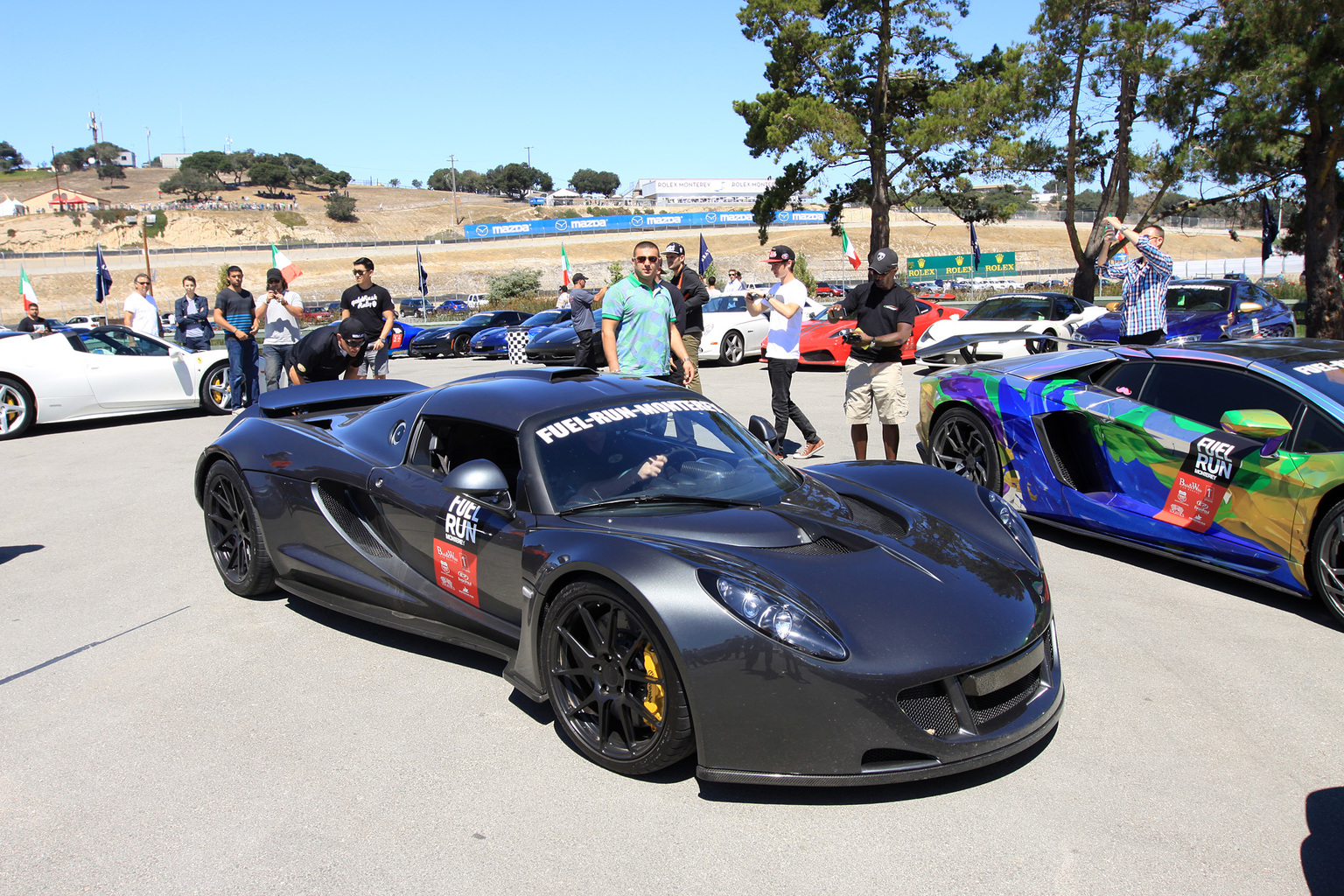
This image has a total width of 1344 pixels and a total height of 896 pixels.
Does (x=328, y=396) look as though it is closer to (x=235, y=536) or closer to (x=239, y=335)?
(x=235, y=536)

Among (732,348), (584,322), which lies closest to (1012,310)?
(732,348)

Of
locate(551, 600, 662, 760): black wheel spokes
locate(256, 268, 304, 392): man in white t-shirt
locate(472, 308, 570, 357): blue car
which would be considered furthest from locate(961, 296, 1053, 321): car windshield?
locate(551, 600, 662, 760): black wheel spokes

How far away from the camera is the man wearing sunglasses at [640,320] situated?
22.1ft

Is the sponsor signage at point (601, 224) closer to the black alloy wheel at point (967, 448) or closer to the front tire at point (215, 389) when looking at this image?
the front tire at point (215, 389)

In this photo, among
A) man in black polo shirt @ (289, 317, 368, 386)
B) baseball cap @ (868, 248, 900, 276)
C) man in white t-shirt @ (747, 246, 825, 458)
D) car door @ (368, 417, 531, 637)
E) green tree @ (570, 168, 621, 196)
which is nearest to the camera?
car door @ (368, 417, 531, 637)

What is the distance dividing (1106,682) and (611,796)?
80.4 inches

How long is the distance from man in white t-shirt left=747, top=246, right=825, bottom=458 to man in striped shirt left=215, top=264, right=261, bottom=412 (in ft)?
20.6

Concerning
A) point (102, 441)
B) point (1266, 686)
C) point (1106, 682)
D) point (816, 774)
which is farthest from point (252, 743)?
point (102, 441)

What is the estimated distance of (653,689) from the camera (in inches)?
115

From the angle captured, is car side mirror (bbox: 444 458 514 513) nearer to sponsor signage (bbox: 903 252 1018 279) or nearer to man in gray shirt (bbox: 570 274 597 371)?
man in gray shirt (bbox: 570 274 597 371)

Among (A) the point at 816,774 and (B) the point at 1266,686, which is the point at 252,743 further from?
(B) the point at 1266,686

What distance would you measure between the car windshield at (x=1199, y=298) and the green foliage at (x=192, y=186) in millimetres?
129705

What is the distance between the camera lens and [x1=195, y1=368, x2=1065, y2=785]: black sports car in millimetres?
2709

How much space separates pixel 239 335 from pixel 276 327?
1.14 m
